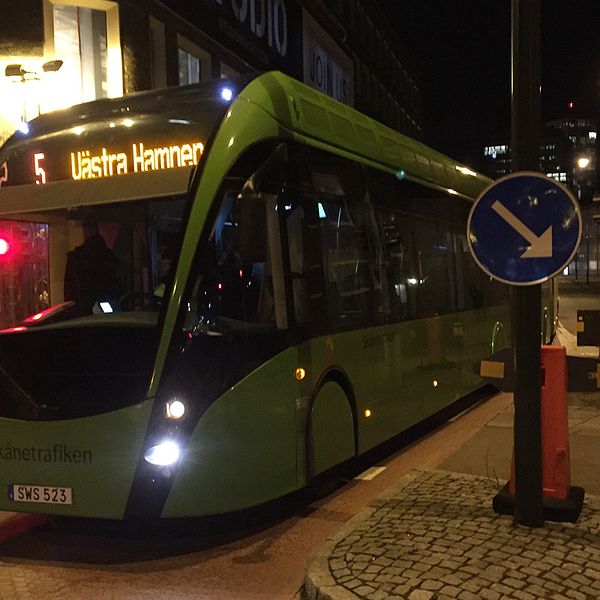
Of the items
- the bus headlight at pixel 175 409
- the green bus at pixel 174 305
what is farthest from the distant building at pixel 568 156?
the bus headlight at pixel 175 409

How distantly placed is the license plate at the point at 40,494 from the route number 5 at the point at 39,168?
2.21 metres

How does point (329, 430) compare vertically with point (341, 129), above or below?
below

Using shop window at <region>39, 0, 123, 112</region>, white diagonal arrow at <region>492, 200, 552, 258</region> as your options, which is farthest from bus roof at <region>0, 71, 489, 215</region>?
shop window at <region>39, 0, 123, 112</region>

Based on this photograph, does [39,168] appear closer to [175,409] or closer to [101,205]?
[101,205]

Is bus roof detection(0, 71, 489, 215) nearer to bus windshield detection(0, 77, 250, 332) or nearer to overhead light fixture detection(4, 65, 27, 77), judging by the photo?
bus windshield detection(0, 77, 250, 332)

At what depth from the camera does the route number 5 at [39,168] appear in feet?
17.8

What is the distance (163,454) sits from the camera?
468 centimetres

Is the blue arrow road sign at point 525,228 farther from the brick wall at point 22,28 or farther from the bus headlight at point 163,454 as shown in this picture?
the brick wall at point 22,28

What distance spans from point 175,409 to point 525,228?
2.55 meters

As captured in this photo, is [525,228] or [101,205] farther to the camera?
[101,205]

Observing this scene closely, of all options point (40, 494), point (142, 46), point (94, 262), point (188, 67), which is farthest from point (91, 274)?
point (188, 67)

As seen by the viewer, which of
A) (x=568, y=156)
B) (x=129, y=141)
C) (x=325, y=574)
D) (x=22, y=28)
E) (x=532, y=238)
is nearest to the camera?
(x=325, y=574)

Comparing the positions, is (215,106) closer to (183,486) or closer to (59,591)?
(183,486)

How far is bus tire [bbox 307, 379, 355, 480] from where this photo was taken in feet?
18.8
